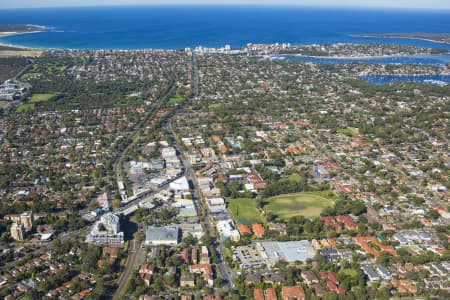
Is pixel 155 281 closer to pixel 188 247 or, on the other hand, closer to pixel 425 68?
pixel 188 247

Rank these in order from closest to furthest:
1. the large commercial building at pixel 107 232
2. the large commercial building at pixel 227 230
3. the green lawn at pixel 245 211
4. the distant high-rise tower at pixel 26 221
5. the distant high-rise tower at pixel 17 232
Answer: the large commercial building at pixel 107 232, the distant high-rise tower at pixel 17 232, the large commercial building at pixel 227 230, the distant high-rise tower at pixel 26 221, the green lawn at pixel 245 211

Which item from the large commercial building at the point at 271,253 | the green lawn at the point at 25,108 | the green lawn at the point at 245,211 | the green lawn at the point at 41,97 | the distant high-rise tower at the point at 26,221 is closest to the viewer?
the large commercial building at the point at 271,253

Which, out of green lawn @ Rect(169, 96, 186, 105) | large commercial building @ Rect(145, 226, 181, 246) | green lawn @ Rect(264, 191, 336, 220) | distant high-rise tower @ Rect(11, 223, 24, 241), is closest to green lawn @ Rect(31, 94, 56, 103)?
green lawn @ Rect(169, 96, 186, 105)

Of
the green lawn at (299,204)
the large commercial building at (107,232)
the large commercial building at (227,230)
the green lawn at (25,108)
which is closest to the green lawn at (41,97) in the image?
the green lawn at (25,108)

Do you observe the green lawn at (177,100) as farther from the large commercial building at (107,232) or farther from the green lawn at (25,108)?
the large commercial building at (107,232)

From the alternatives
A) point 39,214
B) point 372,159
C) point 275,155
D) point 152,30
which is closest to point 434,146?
point 372,159

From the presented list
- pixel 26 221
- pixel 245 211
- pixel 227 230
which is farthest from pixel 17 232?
pixel 245 211

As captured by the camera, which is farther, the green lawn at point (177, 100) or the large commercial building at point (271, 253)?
the green lawn at point (177, 100)

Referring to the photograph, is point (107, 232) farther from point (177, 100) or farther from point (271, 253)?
point (177, 100)
